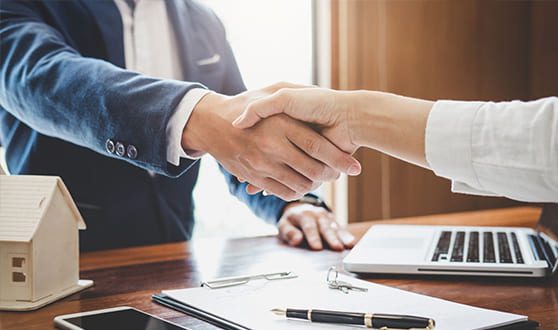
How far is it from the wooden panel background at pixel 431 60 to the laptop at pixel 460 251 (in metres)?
1.95

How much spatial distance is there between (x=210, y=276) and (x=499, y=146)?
501 mm

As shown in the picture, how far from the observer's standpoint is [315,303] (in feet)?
2.99

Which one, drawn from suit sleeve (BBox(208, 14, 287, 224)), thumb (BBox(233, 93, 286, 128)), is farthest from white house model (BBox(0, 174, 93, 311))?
suit sleeve (BBox(208, 14, 287, 224))

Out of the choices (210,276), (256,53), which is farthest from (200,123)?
(256,53)

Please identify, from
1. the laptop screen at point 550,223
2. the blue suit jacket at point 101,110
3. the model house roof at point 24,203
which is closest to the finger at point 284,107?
the blue suit jacket at point 101,110

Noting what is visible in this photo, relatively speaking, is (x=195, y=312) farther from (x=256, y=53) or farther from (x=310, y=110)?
(x=256, y=53)

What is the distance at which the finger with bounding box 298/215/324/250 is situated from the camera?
1.38 metres

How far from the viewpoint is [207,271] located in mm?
1182

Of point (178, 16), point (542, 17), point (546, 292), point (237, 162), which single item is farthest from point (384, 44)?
point (546, 292)

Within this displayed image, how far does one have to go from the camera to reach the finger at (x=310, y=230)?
4.52 feet

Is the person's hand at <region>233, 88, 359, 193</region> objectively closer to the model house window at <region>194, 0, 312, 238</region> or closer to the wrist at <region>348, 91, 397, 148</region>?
the wrist at <region>348, 91, 397, 148</region>

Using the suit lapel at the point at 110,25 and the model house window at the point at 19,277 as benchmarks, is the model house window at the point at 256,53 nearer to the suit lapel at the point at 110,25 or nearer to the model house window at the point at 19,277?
the suit lapel at the point at 110,25

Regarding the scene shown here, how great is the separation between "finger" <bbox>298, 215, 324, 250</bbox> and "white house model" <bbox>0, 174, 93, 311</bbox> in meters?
0.50

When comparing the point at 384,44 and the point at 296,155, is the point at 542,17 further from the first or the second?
the point at 296,155
